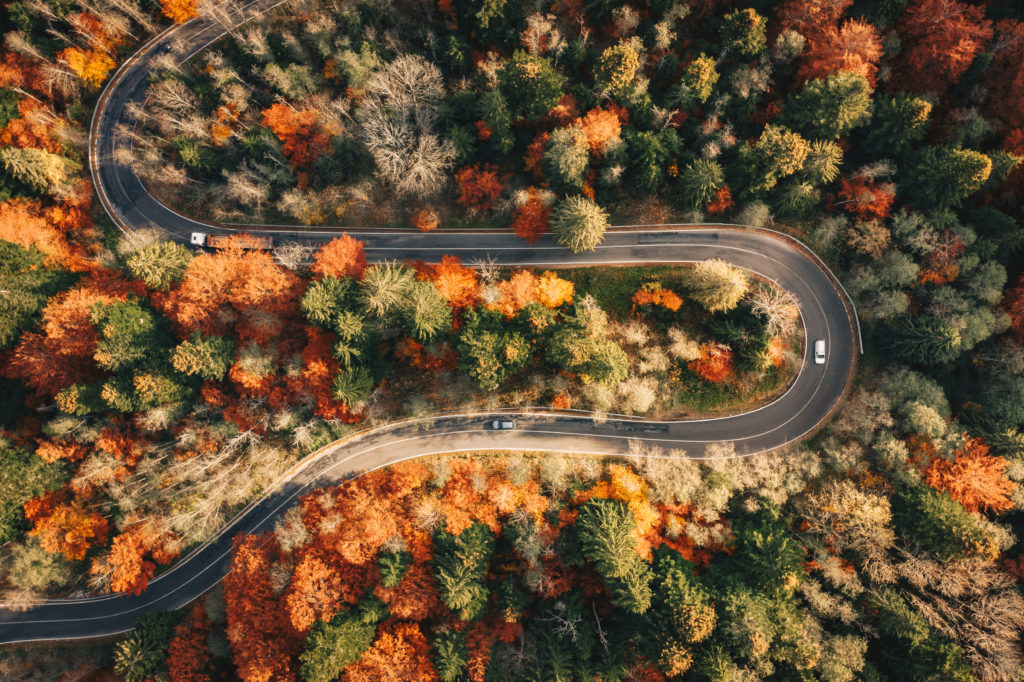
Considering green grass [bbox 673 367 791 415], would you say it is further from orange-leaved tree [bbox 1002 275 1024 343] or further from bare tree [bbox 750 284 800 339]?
orange-leaved tree [bbox 1002 275 1024 343]

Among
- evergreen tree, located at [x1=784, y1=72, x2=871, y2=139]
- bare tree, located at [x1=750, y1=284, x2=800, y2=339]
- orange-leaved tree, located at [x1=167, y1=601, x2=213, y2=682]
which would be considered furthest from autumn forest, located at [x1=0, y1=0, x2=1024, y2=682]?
bare tree, located at [x1=750, y1=284, x2=800, y2=339]

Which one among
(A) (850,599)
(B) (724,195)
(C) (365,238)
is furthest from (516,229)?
(A) (850,599)

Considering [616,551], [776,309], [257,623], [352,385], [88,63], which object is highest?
[88,63]

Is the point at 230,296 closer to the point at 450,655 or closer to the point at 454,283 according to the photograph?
the point at 454,283

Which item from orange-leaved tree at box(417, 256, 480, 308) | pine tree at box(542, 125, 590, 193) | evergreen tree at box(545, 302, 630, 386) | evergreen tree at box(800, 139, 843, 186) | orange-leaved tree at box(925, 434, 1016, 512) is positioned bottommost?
orange-leaved tree at box(925, 434, 1016, 512)

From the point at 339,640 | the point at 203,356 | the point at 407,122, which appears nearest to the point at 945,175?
the point at 407,122

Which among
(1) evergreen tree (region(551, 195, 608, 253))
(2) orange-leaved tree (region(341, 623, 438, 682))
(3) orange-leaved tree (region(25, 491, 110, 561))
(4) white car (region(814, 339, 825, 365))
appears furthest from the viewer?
(4) white car (region(814, 339, 825, 365))
